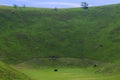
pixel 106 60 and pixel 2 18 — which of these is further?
pixel 2 18

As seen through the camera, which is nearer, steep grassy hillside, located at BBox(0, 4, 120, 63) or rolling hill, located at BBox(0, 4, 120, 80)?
rolling hill, located at BBox(0, 4, 120, 80)

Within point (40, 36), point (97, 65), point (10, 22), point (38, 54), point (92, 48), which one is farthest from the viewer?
point (10, 22)

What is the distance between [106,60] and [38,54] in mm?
31897

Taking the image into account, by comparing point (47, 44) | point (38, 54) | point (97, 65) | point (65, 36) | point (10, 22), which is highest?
point (10, 22)

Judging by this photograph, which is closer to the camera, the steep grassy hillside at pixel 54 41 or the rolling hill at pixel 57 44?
the rolling hill at pixel 57 44

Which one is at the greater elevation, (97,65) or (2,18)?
(2,18)

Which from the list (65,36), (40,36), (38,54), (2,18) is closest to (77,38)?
(65,36)

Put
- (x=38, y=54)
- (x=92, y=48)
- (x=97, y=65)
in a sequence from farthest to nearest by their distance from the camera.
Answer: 1. (x=92, y=48)
2. (x=38, y=54)
3. (x=97, y=65)

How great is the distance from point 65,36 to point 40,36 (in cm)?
1434

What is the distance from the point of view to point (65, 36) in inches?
7244

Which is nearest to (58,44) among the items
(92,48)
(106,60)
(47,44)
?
(47,44)

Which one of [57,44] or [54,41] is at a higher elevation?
[54,41]

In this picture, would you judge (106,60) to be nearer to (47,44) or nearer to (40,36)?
(47,44)

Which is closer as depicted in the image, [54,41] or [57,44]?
[57,44]
